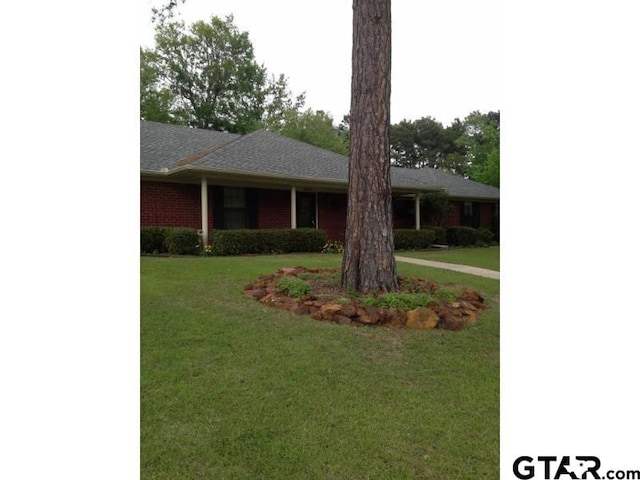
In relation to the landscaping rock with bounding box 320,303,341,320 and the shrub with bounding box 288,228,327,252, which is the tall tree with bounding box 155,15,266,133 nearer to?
the shrub with bounding box 288,228,327,252

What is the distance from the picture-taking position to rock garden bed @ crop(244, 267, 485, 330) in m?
4.09

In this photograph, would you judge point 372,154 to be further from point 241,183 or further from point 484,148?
point 484,148

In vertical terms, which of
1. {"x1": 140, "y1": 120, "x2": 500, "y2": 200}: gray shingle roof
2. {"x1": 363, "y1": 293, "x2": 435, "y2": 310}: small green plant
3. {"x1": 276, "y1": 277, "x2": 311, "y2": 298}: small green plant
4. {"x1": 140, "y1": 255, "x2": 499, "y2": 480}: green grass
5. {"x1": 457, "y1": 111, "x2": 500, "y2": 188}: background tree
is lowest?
{"x1": 140, "y1": 255, "x2": 499, "y2": 480}: green grass

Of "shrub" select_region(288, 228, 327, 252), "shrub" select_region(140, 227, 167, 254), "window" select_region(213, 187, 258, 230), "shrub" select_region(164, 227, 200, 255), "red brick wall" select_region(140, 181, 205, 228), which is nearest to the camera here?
"shrub" select_region(164, 227, 200, 255)

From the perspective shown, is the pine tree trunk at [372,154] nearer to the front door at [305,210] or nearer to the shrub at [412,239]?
the shrub at [412,239]

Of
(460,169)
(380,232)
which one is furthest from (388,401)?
(460,169)

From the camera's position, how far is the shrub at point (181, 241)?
9641 mm

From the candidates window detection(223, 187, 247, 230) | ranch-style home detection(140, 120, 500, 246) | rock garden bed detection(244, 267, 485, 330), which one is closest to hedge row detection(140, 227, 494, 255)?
ranch-style home detection(140, 120, 500, 246)

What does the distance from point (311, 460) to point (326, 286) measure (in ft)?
11.5

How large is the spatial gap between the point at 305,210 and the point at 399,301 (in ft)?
31.0

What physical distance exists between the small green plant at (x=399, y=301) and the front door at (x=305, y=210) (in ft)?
29.8

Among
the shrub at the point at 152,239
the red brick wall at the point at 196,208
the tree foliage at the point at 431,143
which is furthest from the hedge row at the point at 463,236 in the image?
the tree foliage at the point at 431,143

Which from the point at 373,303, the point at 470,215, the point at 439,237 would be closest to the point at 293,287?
the point at 373,303

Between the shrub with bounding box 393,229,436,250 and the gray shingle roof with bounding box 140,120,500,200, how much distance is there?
1.70m
